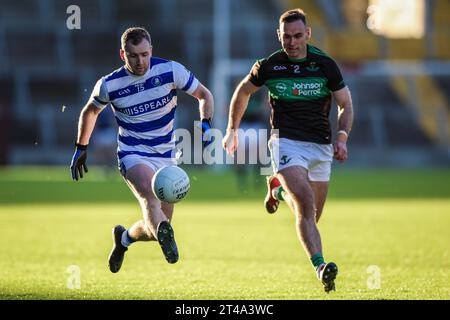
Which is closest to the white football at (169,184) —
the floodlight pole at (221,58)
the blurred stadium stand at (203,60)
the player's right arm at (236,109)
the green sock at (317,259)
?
the player's right arm at (236,109)

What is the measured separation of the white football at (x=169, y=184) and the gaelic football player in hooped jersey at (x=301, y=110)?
571 mm

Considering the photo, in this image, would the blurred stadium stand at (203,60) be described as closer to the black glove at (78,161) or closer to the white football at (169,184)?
the black glove at (78,161)

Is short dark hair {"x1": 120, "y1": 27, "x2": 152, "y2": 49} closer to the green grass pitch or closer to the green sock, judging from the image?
the green grass pitch

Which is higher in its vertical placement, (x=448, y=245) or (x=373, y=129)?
(x=448, y=245)

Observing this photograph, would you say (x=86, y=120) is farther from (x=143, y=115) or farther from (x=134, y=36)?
(x=134, y=36)

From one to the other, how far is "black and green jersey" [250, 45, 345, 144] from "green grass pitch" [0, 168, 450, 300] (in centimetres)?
127

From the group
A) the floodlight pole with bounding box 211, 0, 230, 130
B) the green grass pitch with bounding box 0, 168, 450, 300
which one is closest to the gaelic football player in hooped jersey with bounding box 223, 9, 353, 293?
the green grass pitch with bounding box 0, 168, 450, 300

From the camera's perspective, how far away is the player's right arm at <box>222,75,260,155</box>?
918 centimetres

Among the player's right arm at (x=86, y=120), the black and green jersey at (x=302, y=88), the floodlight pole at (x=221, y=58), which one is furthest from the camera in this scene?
the floodlight pole at (x=221, y=58)

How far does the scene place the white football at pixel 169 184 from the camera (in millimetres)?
8711
